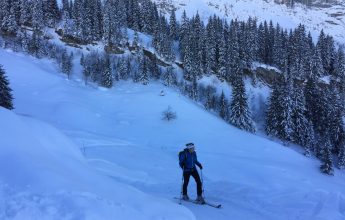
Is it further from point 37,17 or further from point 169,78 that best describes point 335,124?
point 37,17

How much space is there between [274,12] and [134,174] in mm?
159388

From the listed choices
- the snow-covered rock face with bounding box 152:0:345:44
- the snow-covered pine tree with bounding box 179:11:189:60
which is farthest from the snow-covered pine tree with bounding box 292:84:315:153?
the snow-covered rock face with bounding box 152:0:345:44

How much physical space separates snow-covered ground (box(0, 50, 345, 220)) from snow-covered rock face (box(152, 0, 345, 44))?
3657 inches

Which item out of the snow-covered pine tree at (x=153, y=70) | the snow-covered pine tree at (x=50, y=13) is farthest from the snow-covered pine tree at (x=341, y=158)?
the snow-covered pine tree at (x=50, y=13)

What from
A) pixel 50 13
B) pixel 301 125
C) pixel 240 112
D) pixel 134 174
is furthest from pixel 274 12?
pixel 134 174

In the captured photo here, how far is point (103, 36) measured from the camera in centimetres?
8775

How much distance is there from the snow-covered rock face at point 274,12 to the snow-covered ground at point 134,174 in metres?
92.9

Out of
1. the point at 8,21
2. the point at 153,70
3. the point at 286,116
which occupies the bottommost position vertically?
the point at 286,116

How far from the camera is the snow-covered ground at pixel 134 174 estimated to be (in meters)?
7.00

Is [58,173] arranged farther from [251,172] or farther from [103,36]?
[103,36]

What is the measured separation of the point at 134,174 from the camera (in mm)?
17406

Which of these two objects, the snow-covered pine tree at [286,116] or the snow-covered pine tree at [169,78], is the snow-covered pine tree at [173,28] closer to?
the snow-covered pine tree at [169,78]

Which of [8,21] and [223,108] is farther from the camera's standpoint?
[8,21]

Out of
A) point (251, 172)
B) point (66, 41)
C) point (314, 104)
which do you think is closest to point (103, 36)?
point (66, 41)
